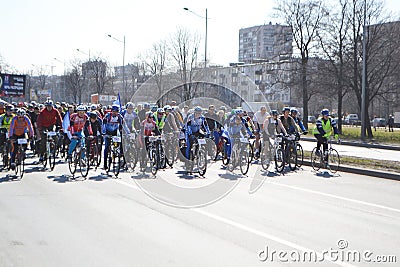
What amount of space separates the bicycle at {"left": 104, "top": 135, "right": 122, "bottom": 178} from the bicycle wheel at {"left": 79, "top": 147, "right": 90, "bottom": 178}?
23.4 inches

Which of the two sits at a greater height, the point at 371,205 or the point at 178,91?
the point at 178,91

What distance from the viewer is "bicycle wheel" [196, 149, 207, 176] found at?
1304cm

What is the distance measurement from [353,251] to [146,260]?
8.65 ft

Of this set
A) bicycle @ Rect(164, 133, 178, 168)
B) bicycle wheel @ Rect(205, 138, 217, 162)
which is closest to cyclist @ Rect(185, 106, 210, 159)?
bicycle @ Rect(164, 133, 178, 168)

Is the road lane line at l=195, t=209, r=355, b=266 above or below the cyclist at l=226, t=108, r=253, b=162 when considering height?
below

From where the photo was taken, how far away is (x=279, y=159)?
48.0ft

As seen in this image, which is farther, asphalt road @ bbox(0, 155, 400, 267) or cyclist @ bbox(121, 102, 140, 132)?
cyclist @ bbox(121, 102, 140, 132)

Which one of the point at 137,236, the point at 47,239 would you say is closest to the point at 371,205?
the point at 137,236

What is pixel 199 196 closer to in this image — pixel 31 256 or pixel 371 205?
pixel 371 205

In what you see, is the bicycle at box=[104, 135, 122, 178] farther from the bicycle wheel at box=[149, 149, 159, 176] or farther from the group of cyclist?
the bicycle wheel at box=[149, 149, 159, 176]

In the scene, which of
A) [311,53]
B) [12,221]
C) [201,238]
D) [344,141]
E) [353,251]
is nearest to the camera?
[353,251]

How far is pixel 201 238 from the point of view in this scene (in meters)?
6.83

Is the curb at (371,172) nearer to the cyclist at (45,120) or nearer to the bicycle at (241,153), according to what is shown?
the bicycle at (241,153)

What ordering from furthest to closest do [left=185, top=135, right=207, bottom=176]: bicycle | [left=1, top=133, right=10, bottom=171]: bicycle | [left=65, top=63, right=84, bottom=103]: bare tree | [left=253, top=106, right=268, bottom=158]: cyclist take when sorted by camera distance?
[left=65, top=63, right=84, bottom=103]: bare tree < [left=253, top=106, right=268, bottom=158]: cyclist < [left=1, top=133, right=10, bottom=171]: bicycle < [left=185, top=135, right=207, bottom=176]: bicycle
